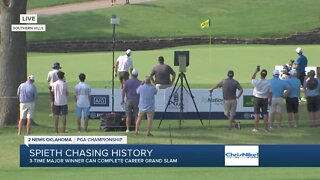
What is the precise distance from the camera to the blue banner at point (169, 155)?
1722 centimetres

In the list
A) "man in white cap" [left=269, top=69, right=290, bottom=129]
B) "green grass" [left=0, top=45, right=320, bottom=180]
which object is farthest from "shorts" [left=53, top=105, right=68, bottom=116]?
"man in white cap" [left=269, top=69, right=290, bottom=129]

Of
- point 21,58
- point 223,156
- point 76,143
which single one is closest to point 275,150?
point 223,156

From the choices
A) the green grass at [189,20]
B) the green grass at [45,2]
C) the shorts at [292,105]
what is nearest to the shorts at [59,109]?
the shorts at [292,105]

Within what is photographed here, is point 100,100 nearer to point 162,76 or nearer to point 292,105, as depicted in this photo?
point 162,76

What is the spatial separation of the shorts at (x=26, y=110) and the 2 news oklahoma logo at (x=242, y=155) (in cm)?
793

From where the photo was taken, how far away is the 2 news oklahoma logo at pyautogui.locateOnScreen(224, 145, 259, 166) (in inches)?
678

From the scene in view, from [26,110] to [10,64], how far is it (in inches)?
108

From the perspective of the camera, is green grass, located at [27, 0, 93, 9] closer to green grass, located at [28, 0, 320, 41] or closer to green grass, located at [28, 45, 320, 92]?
green grass, located at [28, 0, 320, 41]

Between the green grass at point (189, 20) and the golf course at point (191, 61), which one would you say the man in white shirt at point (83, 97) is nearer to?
the golf course at point (191, 61)

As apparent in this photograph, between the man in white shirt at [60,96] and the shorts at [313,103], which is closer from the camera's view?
the man in white shirt at [60,96]

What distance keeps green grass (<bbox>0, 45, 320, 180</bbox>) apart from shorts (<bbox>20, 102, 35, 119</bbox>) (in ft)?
2.03

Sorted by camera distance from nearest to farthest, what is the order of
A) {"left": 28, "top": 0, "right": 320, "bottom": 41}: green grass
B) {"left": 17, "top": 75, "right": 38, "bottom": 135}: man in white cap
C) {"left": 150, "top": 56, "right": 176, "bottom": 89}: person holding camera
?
{"left": 17, "top": 75, "right": 38, "bottom": 135}: man in white cap
{"left": 150, "top": 56, "right": 176, "bottom": 89}: person holding camera
{"left": 28, "top": 0, "right": 320, "bottom": 41}: green grass

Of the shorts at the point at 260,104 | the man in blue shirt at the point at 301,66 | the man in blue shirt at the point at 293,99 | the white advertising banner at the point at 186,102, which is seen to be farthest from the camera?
the man in blue shirt at the point at 301,66

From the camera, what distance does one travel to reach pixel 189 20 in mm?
60375
